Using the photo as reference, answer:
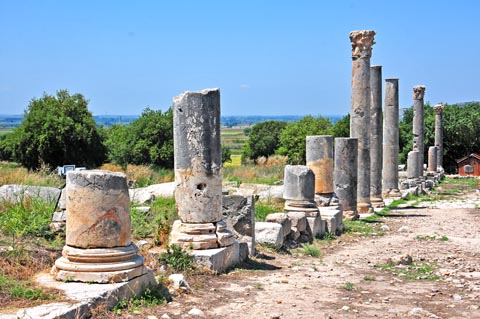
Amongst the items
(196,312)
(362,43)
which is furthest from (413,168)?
(196,312)

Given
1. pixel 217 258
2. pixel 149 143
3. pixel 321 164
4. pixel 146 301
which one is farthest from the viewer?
pixel 149 143

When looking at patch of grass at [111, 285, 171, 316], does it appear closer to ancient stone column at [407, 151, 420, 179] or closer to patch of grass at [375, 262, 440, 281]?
patch of grass at [375, 262, 440, 281]

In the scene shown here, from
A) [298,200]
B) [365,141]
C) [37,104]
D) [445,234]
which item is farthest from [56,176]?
[37,104]

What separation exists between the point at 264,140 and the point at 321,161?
50243mm

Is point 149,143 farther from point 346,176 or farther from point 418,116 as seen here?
point 346,176

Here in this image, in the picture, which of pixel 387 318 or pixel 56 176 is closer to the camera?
pixel 387 318

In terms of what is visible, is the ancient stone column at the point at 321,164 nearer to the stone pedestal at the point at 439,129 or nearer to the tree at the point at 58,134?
the tree at the point at 58,134

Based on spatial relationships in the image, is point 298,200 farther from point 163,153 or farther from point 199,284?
point 163,153

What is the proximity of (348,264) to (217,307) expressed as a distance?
4265mm

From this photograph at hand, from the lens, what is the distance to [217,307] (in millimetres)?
7879

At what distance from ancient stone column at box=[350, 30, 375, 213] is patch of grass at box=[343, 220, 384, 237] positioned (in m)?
2.67

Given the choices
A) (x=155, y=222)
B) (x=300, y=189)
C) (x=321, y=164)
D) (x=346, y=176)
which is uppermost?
(x=321, y=164)

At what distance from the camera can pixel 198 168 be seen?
10.3 metres

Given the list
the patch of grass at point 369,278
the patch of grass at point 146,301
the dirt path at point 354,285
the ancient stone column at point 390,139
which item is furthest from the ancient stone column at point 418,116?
the patch of grass at point 146,301
